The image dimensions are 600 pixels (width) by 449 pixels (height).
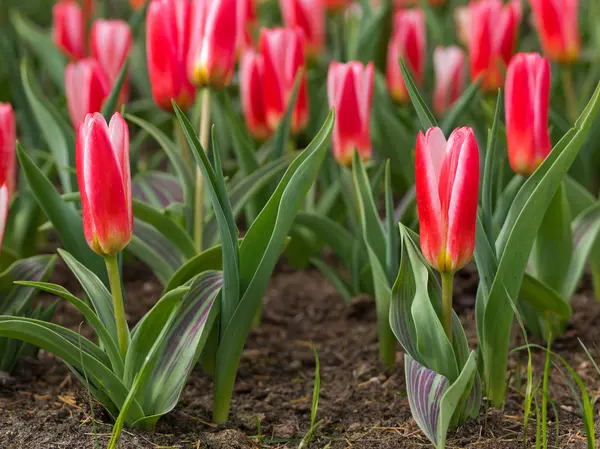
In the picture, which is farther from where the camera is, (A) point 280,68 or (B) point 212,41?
(A) point 280,68

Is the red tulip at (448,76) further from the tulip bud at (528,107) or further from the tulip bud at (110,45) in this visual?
the tulip bud at (528,107)

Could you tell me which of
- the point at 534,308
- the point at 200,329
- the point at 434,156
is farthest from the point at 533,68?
the point at 200,329

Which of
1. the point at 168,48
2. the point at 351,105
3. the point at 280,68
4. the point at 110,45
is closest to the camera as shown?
the point at 168,48

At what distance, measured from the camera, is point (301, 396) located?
2.03 metres

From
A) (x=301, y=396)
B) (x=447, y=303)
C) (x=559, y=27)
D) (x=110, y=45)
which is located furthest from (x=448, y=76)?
(x=447, y=303)

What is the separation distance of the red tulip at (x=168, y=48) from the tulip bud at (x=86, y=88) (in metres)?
0.25

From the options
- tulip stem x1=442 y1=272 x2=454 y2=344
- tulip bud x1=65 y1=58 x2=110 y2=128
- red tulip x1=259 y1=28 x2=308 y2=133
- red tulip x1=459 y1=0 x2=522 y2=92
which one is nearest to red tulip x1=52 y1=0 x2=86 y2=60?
tulip bud x1=65 y1=58 x2=110 y2=128

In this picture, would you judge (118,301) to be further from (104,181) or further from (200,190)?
(200,190)

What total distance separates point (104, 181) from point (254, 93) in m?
1.10

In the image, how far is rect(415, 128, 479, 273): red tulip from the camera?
1.46 metres

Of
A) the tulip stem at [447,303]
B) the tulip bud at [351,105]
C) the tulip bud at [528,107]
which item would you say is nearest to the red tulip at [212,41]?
the tulip bud at [351,105]

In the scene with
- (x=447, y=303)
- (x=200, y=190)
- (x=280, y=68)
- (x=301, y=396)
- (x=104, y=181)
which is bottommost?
(x=301, y=396)

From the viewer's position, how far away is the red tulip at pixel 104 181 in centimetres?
148

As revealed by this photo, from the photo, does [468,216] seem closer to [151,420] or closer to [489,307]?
[489,307]
